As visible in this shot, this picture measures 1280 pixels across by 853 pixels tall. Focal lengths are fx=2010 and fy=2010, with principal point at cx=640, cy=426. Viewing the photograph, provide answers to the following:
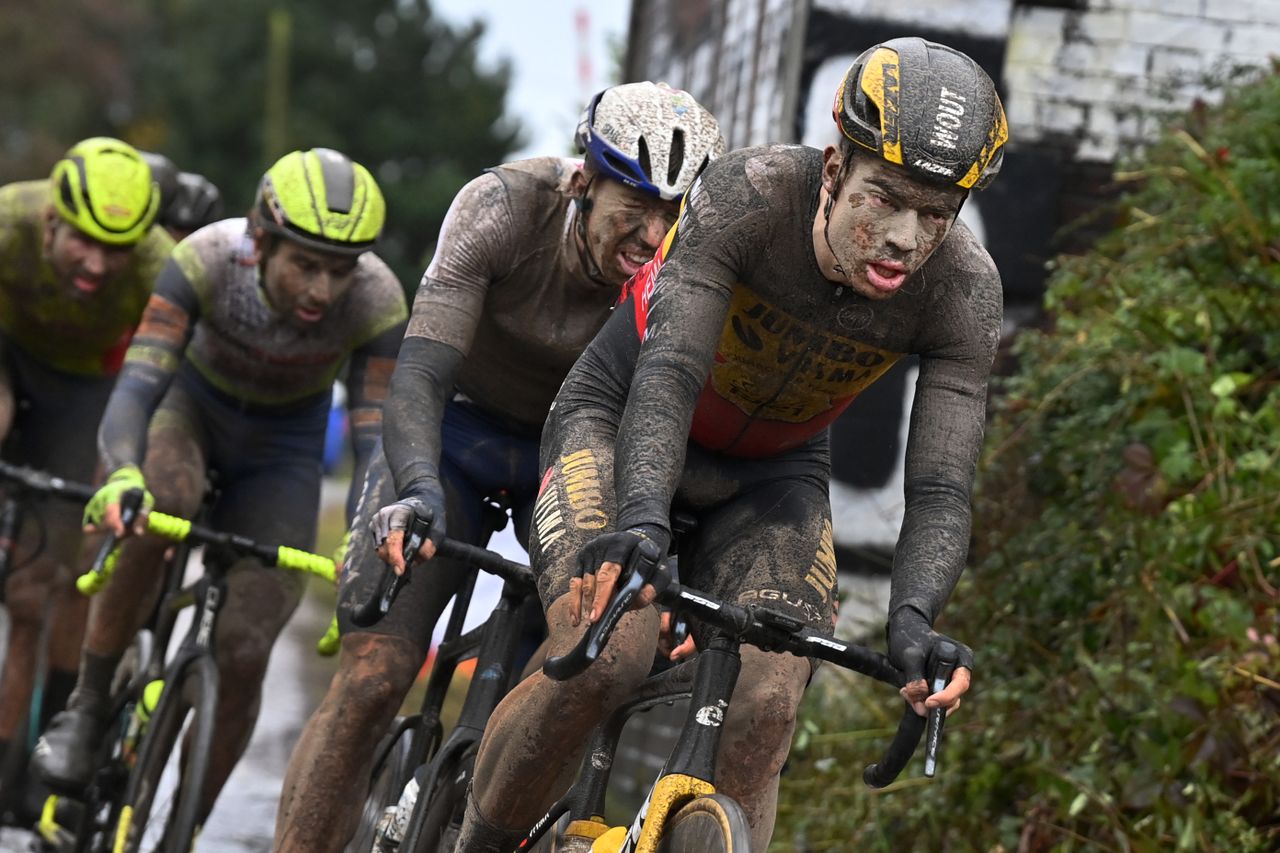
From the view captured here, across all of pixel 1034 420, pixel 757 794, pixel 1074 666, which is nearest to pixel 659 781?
pixel 757 794

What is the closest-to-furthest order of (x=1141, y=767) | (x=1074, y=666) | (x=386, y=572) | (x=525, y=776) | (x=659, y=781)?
Result: 1. (x=659, y=781)
2. (x=525, y=776)
3. (x=386, y=572)
4. (x=1141, y=767)
5. (x=1074, y=666)

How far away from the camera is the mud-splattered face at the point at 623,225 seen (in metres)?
5.00

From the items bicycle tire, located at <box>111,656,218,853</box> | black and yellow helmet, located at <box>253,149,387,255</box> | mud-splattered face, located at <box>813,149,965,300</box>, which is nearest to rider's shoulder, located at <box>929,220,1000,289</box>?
mud-splattered face, located at <box>813,149,965,300</box>

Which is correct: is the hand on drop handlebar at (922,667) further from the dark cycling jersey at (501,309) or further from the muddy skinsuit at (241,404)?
the muddy skinsuit at (241,404)

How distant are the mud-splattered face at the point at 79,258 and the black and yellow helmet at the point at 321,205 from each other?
3.51ft

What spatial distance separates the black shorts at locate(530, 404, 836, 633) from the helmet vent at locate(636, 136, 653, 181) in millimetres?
757

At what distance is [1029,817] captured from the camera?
20.1ft

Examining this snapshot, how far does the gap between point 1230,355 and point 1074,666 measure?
1.16 metres

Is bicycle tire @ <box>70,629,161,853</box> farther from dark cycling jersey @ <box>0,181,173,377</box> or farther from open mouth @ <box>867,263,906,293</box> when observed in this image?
open mouth @ <box>867,263,906,293</box>

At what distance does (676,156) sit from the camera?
4.99m

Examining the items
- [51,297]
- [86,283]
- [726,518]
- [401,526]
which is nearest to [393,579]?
[401,526]

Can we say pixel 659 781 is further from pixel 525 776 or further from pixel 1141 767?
pixel 1141 767

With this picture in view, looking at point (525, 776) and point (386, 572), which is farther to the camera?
point (386, 572)

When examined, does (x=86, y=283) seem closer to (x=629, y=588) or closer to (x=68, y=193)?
(x=68, y=193)
